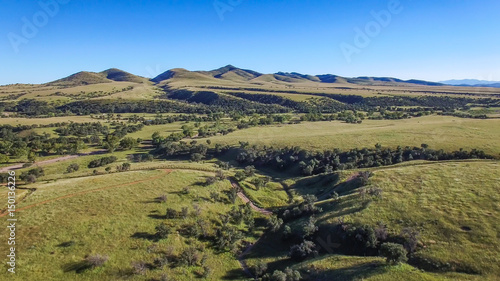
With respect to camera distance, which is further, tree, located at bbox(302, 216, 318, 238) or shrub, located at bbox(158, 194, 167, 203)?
shrub, located at bbox(158, 194, 167, 203)

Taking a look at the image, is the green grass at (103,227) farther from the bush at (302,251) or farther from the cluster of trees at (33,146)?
the cluster of trees at (33,146)

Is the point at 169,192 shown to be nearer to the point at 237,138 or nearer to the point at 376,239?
the point at 376,239

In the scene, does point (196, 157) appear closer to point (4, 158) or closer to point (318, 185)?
point (318, 185)

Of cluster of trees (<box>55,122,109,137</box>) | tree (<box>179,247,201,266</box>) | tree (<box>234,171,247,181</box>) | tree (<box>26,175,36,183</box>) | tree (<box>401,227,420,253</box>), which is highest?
cluster of trees (<box>55,122,109,137</box>)

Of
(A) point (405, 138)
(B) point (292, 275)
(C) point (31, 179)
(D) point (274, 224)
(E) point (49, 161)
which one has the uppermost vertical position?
(A) point (405, 138)

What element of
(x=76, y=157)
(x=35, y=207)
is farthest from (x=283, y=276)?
(x=76, y=157)

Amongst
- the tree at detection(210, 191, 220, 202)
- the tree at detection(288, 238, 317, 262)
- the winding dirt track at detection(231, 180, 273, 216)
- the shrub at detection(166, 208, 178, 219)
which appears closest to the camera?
the tree at detection(288, 238, 317, 262)

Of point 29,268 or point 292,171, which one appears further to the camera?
point 292,171

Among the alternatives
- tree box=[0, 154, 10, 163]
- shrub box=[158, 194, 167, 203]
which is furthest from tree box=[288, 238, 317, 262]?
tree box=[0, 154, 10, 163]

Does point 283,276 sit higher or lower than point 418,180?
lower

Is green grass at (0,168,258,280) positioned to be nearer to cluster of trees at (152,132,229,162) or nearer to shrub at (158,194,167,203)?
shrub at (158,194,167,203)

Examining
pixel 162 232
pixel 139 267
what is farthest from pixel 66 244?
pixel 162 232
